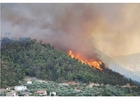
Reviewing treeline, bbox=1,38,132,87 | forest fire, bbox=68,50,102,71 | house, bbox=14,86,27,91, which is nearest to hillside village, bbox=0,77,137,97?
house, bbox=14,86,27,91

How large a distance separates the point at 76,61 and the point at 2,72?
190 centimetres

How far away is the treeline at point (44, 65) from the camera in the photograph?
9.68m

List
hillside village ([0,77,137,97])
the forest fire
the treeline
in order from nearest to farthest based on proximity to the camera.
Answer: hillside village ([0,77,137,97])
the treeline
the forest fire

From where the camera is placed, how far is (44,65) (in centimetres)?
971

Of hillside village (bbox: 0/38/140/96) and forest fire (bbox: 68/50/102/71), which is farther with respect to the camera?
forest fire (bbox: 68/50/102/71)

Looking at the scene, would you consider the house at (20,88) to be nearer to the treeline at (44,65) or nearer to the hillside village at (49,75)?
the hillside village at (49,75)

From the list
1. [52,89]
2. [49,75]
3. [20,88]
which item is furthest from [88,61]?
[20,88]

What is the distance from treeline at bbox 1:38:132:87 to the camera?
9680 millimetres

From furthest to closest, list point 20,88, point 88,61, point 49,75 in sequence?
point 88,61 < point 49,75 < point 20,88

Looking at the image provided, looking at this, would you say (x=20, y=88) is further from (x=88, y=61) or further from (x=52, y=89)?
(x=88, y=61)

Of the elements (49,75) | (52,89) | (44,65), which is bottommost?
(52,89)

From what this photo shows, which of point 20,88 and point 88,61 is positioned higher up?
point 88,61

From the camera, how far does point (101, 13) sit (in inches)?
380

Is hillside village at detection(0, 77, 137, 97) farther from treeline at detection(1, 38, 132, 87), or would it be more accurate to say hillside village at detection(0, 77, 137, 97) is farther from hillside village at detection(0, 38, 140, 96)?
treeline at detection(1, 38, 132, 87)
